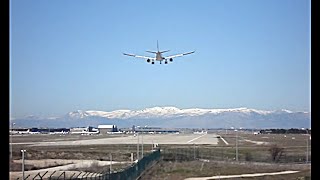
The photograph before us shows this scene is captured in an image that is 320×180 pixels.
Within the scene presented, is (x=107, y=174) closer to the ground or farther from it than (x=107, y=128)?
farther from it

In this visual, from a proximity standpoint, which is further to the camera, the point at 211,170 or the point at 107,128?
the point at 107,128

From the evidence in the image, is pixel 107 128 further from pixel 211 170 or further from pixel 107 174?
pixel 107 174

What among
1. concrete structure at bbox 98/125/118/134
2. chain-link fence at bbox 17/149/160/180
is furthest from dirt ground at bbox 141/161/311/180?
concrete structure at bbox 98/125/118/134

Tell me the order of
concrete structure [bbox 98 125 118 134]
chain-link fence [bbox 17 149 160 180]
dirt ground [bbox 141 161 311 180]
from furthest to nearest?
concrete structure [bbox 98 125 118 134] < dirt ground [bbox 141 161 311 180] < chain-link fence [bbox 17 149 160 180]

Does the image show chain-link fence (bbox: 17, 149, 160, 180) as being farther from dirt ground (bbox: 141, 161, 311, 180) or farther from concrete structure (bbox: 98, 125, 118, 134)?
concrete structure (bbox: 98, 125, 118, 134)

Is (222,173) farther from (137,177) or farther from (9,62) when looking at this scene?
(9,62)

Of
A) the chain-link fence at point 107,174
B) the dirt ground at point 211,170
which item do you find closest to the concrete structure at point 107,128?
the dirt ground at point 211,170

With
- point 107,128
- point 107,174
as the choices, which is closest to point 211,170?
point 107,174

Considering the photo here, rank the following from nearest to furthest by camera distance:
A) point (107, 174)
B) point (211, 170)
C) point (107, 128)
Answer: point (107, 174)
point (211, 170)
point (107, 128)

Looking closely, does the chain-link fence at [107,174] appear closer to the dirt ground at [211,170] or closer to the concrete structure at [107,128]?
the dirt ground at [211,170]

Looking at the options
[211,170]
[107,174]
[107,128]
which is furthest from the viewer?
[107,128]
